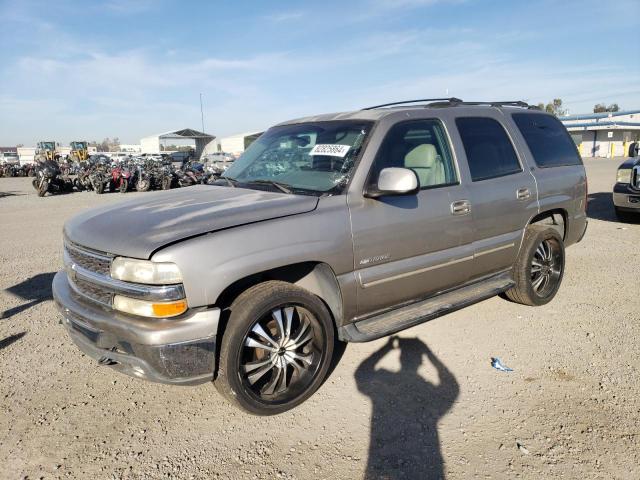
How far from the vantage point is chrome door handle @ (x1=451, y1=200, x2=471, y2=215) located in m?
3.69

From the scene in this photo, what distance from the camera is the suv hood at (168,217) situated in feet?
8.67

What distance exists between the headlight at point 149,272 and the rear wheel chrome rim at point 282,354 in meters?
0.58

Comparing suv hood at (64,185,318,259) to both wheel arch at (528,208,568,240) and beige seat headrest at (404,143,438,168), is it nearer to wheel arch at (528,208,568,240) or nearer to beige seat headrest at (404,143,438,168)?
beige seat headrest at (404,143,438,168)

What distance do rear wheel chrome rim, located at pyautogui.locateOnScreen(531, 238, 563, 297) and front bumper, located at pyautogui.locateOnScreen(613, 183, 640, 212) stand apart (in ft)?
15.0

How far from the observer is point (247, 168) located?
412 centimetres

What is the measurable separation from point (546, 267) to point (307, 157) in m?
2.80

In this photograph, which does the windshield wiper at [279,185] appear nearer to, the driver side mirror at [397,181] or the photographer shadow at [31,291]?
the driver side mirror at [397,181]

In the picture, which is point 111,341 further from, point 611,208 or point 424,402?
point 611,208

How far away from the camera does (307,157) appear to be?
145 inches

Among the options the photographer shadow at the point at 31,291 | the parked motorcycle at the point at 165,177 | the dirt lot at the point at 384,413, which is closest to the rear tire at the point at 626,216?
the dirt lot at the point at 384,413

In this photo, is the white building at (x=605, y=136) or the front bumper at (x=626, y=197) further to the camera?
the white building at (x=605, y=136)

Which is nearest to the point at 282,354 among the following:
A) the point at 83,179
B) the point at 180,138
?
the point at 83,179

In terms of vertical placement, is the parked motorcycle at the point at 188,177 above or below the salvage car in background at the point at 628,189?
above

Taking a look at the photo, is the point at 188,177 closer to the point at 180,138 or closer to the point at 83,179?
the point at 83,179
